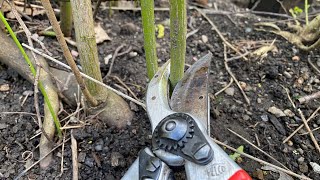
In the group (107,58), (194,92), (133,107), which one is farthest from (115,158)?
(107,58)

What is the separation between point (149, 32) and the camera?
1.06 meters

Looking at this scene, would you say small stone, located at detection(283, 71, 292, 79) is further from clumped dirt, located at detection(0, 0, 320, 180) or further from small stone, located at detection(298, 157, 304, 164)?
small stone, located at detection(298, 157, 304, 164)

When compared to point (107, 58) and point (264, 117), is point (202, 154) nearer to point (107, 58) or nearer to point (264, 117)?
point (264, 117)

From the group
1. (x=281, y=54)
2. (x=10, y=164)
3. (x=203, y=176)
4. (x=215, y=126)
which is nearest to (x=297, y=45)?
(x=281, y=54)

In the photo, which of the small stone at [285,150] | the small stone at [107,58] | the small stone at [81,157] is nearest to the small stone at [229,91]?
the small stone at [285,150]

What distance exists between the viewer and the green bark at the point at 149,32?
1.00 metres

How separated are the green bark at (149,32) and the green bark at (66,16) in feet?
1.32

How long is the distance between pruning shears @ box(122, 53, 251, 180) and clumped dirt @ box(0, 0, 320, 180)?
0.18 meters

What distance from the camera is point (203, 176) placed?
0.89m

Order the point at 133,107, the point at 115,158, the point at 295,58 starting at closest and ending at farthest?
1. the point at 115,158
2. the point at 133,107
3. the point at 295,58

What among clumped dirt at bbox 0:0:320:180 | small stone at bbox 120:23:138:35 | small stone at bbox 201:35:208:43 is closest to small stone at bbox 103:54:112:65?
clumped dirt at bbox 0:0:320:180

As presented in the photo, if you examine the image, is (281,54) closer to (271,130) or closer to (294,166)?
(271,130)

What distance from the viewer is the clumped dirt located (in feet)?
3.70

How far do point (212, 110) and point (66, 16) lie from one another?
591mm
